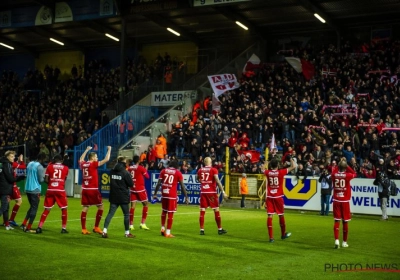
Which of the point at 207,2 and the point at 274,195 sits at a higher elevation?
the point at 207,2

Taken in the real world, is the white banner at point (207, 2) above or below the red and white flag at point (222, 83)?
above

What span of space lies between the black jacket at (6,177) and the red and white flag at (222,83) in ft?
69.1

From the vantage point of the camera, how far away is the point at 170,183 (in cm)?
1638

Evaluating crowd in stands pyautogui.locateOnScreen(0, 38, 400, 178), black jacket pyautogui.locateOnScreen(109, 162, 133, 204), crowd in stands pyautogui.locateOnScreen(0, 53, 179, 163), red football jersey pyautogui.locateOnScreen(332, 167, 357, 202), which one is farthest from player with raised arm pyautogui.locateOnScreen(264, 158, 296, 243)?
crowd in stands pyautogui.locateOnScreen(0, 53, 179, 163)

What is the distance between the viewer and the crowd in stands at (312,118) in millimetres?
27359

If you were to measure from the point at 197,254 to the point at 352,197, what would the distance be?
1371 cm

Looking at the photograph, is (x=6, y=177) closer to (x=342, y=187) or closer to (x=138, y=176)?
(x=138, y=176)

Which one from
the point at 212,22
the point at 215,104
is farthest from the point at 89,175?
the point at 212,22

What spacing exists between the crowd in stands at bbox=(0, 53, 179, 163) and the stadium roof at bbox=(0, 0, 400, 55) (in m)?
2.18

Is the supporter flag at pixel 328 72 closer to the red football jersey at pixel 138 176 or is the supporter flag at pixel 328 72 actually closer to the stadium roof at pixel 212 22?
the stadium roof at pixel 212 22

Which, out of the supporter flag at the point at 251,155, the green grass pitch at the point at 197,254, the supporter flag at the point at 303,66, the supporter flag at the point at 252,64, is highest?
the supporter flag at the point at 252,64

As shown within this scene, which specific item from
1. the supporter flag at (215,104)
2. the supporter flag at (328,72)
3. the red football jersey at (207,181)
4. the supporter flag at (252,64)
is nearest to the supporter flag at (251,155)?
the supporter flag at (215,104)

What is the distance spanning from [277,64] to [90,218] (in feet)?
68.9

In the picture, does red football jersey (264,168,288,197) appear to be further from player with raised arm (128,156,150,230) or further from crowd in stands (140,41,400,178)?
crowd in stands (140,41,400,178)
